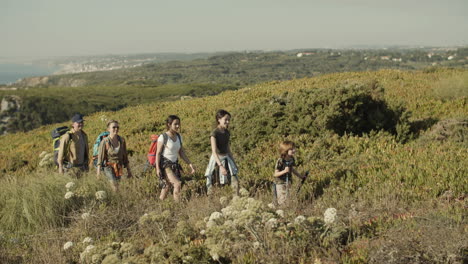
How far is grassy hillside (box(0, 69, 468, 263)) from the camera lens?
12.9 ft

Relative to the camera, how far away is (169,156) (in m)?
6.64

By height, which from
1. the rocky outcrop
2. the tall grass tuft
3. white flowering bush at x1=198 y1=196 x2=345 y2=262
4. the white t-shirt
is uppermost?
the white t-shirt

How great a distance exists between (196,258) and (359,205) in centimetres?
263

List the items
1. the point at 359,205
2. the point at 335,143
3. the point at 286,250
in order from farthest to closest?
the point at 335,143
the point at 359,205
the point at 286,250

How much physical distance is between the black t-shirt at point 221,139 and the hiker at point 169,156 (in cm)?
70

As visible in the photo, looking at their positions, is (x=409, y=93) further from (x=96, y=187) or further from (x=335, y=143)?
(x=96, y=187)

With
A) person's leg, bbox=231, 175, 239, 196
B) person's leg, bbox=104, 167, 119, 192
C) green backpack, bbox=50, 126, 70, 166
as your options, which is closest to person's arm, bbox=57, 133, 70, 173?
green backpack, bbox=50, 126, 70, 166

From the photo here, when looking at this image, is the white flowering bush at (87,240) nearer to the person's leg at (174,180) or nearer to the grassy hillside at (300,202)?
the grassy hillside at (300,202)

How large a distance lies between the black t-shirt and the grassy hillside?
2.36ft

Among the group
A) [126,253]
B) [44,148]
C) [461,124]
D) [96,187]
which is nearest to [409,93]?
[461,124]

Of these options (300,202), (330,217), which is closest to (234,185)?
(300,202)

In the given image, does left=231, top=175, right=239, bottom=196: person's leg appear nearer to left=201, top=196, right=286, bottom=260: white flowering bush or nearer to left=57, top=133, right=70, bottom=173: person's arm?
left=201, top=196, right=286, bottom=260: white flowering bush

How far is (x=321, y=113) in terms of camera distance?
10.4 m

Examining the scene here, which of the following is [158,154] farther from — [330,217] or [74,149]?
[330,217]
